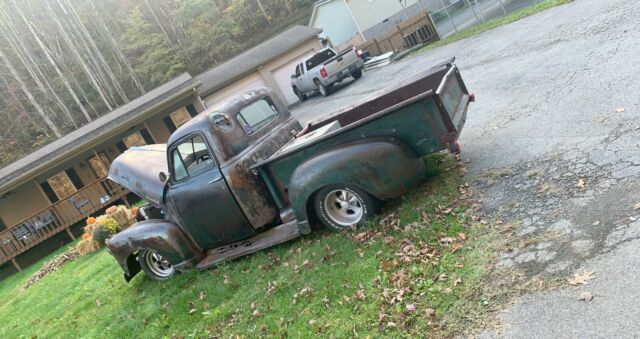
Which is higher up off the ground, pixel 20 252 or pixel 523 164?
pixel 20 252

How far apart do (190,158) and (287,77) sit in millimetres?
21185

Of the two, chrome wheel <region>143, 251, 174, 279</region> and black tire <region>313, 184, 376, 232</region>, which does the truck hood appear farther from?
black tire <region>313, 184, 376, 232</region>

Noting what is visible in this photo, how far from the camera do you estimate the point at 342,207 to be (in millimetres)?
6430

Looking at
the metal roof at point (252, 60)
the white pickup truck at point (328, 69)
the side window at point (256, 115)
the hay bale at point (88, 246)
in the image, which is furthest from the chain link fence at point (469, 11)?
the hay bale at point (88, 246)

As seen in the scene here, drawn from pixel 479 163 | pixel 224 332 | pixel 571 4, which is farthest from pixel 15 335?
pixel 571 4

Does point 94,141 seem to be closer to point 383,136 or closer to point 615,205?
point 383,136

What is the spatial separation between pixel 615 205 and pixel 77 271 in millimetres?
12371

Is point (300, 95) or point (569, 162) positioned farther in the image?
point (300, 95)

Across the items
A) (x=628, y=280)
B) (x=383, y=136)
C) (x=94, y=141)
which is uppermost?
(x=94, y=141)

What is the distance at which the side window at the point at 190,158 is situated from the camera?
23.3 ft

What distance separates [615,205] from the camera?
4363 millimetres

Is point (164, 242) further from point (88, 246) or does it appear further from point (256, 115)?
point (88, 246)

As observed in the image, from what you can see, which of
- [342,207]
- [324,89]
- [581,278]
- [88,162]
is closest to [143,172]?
[342,207]

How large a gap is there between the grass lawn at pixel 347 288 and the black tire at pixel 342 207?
158 millimetres
